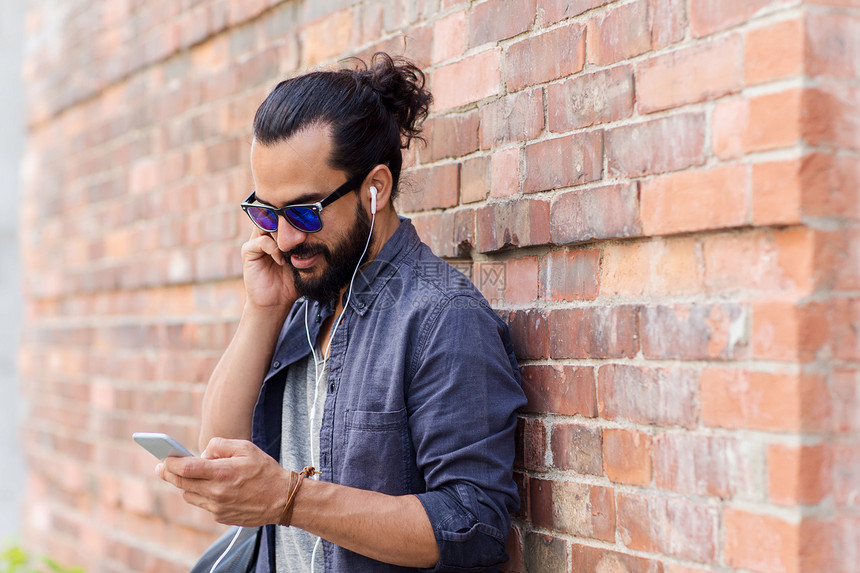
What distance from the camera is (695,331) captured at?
Result: 5.73ft


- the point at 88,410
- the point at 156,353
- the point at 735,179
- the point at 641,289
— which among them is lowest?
the point at 88,410

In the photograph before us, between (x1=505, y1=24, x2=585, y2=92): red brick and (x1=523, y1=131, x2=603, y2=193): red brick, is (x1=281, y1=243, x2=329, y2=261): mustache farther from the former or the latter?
(x1=505, y1=24, x2=585, y2=92): red brick

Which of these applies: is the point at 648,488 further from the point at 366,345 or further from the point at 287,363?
the point at 287,363

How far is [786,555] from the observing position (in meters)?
1.57

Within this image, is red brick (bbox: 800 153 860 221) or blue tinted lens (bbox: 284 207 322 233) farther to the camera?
blue tinted lens (bbox: 284 207 322 233)

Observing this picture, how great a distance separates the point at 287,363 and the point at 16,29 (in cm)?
430

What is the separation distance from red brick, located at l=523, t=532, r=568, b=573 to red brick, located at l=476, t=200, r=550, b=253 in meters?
0.70

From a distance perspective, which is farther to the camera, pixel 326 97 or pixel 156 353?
pixel 156 353

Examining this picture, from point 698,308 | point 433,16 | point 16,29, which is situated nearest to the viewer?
point 698,308

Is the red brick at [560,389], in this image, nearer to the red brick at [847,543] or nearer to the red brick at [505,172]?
the red brick at [505,172]

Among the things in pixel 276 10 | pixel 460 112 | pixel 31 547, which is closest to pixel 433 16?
pixel 460 112

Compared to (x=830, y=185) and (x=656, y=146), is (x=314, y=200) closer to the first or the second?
(x=656, y=146)

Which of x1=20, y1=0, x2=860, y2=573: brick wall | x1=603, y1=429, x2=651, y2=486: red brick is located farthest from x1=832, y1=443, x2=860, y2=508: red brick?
x1=603, y1=429, x2=651, y2=486: red brick

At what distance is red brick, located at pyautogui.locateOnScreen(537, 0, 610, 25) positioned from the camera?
2033 mm
